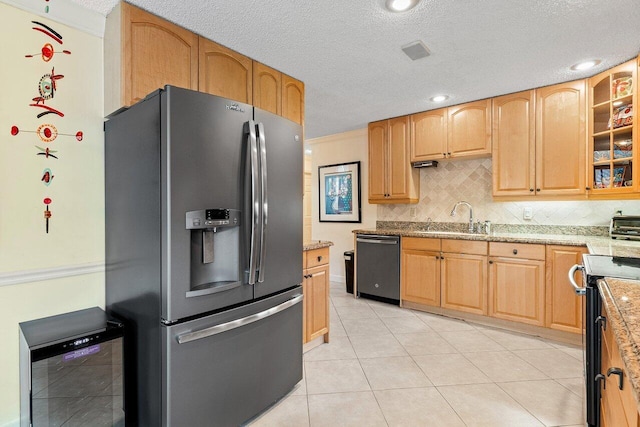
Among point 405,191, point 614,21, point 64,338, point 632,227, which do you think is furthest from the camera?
point 405,191

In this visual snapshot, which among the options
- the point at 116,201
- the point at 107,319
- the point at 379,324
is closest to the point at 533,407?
the point at 379,324

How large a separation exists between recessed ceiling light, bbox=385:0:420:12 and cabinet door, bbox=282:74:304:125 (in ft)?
3.75

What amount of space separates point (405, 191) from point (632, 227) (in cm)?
211

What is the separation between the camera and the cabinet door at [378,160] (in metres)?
4.21

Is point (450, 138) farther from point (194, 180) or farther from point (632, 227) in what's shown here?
point (194, 180)

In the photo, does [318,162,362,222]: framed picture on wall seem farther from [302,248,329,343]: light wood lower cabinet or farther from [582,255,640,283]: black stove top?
[582,255,640,283]: black stove top

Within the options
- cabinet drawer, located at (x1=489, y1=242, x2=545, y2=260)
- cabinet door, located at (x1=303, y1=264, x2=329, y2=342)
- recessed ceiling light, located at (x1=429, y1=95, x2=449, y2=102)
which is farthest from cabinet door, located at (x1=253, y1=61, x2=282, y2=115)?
cabinet drawer, located at (x1=489, y1=242, x2=545, y2=260)

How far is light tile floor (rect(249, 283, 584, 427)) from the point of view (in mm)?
1842

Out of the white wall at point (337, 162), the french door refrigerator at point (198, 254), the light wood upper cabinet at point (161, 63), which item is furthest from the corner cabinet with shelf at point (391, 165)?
the french door refrigerator at point (198, 254)

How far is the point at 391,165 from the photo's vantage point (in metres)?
4.15

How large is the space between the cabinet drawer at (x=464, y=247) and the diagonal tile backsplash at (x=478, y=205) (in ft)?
1.98

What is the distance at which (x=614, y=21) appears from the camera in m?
2.00

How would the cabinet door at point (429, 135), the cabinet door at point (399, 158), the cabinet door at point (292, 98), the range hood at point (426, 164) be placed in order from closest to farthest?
the cabinet door at point (292, 98) → the cabinet door at point (429, 135) → the range hood at point (426, 164) → the cabinet door at point (399, 158)

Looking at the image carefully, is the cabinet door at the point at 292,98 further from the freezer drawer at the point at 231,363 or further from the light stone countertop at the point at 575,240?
the light stone countertop at the point at 575,240
